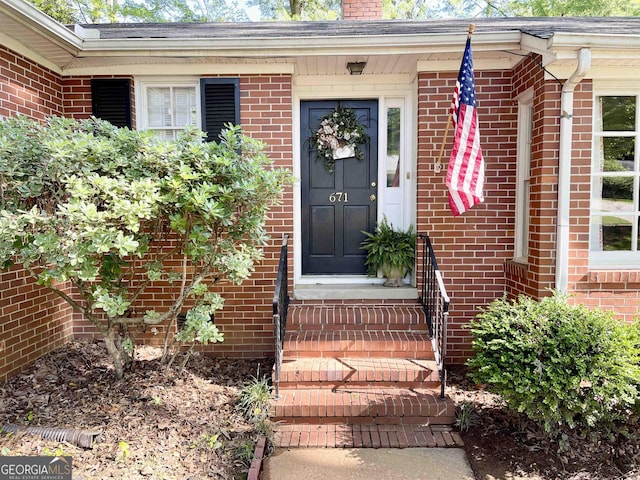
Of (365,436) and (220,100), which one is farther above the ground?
(220,100)

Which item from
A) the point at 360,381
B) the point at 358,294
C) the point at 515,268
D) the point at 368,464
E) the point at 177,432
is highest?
the point at 515,268

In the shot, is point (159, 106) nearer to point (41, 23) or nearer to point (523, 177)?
point (41, 23)

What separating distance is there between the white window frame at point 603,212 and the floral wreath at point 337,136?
2.23m

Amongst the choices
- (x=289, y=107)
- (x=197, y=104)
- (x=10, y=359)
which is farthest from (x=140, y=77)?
(x=10, y=359)

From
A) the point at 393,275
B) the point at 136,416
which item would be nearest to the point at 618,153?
the point at 393,275

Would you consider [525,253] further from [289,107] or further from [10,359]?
[10,359]

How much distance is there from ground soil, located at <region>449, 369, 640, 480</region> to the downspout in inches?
52.5

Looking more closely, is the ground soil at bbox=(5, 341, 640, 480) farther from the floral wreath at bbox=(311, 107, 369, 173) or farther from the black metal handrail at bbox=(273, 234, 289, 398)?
the floral wreath at bbox=(311, 107, 369, 173)

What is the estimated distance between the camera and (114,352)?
354 centimetres

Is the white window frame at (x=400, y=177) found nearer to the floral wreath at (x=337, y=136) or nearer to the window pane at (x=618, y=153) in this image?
the floral wreath at (x=337, y=136)

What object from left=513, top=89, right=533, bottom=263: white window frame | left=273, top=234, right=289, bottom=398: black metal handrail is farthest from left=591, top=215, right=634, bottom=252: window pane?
left=273, top=234, right=289, bottom=398: black metal handrail

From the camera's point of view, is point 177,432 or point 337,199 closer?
point 177,432

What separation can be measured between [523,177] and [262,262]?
282 centimetres

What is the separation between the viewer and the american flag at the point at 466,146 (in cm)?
355
